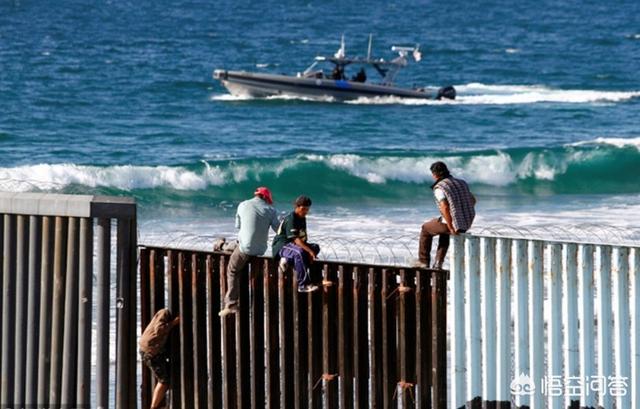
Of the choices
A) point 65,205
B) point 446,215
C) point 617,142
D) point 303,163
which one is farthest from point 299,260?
point 617,142

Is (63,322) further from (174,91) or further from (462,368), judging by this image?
(174,91)

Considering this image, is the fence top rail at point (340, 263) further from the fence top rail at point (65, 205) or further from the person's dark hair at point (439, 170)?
the person's dark hair at point (439, 170)

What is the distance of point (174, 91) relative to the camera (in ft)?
177

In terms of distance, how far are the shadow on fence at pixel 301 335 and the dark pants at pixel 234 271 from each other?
0.08 metres

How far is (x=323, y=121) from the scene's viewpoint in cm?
4622

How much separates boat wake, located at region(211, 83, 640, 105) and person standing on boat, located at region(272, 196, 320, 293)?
114ft

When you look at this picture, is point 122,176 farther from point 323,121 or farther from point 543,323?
point 543,323

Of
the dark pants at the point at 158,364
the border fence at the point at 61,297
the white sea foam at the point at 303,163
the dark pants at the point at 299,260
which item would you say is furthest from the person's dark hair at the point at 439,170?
the white sea foam at the point at 303,163

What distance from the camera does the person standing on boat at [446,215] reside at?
14.3 m

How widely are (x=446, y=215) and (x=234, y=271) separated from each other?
68.4 inches

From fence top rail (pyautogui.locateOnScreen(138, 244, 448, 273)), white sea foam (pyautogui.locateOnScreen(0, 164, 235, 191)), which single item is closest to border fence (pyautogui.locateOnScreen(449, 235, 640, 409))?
fence top rail (pyautogui.locateOnScreen(138, 244, 448, 273))

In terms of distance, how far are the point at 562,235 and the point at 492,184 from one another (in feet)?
42.4

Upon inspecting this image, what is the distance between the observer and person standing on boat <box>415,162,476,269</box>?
14.3 m

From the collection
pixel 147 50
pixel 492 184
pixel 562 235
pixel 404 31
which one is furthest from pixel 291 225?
pixel 404 31
